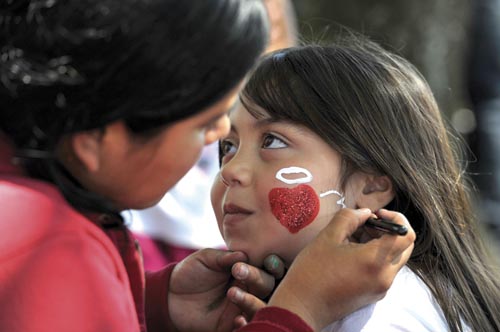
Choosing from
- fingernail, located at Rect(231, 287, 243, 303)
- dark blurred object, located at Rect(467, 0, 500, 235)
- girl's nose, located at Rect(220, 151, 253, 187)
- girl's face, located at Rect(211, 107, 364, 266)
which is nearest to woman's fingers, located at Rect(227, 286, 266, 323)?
fingernail, located at Rect(231, 287, 243, 303)

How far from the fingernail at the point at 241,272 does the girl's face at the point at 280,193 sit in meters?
0.07

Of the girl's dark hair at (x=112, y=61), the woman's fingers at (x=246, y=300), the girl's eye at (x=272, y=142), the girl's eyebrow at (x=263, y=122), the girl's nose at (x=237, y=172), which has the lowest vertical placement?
the woman's fingers at (x=246, y=300)

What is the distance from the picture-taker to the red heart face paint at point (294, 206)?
1.69 meters

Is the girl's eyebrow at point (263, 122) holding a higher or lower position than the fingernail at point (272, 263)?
higher

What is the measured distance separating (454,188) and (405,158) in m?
0.19

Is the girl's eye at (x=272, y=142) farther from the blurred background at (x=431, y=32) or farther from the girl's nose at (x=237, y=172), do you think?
the blurred background at (x=431, y=32)

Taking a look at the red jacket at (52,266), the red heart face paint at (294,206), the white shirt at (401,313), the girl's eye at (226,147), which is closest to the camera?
the red jacket at (52,266)

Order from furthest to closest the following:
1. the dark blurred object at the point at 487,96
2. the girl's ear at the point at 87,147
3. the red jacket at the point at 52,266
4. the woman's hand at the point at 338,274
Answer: the dark blurred object at the point at 487,96 → the woman's hand at the point at 338,274 → the girl's ear at the point at 87,147 → the red jacket at the point at 52,266

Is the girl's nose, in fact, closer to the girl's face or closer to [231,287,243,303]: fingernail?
the girl's face

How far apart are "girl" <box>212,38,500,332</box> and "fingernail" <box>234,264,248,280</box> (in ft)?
0.24

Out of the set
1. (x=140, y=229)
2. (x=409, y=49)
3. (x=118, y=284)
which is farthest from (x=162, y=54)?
(x=409, y=49)

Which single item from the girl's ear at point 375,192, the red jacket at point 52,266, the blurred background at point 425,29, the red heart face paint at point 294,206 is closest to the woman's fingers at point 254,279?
the red heart face paint at point 294,206

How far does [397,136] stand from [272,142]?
0.91 ft

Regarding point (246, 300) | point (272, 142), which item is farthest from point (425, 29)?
point (246, 300)
